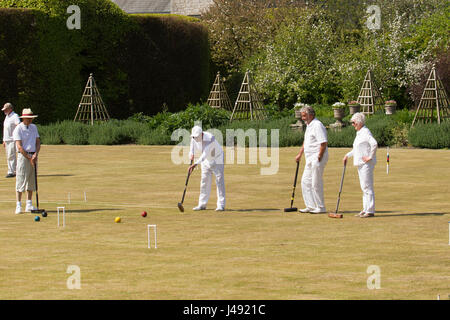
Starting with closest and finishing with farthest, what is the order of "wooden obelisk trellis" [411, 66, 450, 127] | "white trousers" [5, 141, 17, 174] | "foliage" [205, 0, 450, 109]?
"white trousers" [5, 141, 17, 174], "wooden obelisk trellis" [411, 66, 450, 127], "foliage" [205, 0, 450, 109]

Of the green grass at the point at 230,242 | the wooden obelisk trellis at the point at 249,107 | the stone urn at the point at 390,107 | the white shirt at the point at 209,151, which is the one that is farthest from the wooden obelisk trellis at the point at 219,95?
the white shirt at the point at 209,151

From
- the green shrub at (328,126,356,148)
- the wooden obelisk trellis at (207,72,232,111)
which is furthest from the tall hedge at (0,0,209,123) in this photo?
the green shrub at (328,126,356,148)

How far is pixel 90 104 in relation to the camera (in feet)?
103

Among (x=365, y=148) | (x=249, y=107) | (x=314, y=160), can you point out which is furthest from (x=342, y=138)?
(x=365, y=148)

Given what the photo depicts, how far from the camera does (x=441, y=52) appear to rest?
33.6 m

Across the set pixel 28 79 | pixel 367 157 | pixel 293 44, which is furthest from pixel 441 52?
pixel 367 157

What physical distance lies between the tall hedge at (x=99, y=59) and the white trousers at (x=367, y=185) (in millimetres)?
19830

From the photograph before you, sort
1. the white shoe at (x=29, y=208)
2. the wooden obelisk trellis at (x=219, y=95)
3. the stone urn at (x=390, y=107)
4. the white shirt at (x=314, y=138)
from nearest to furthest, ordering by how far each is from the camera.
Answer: the white shirt at (x=314, y=138) → the white shoe at (x=29, y=208) → the stone urn at (x=390, y=107) → the wooden obelisk trellis at (x=219, y=95)

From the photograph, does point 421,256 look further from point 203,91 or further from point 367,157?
point 203,91

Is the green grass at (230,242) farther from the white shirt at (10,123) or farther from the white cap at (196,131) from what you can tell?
the white cap at (196,131)

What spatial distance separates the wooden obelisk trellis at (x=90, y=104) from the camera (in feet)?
102

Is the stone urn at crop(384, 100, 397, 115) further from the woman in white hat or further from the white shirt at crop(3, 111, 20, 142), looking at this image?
the woman in white hat

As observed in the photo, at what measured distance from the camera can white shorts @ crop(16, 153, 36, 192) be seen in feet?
46.5

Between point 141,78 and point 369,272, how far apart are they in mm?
26204
